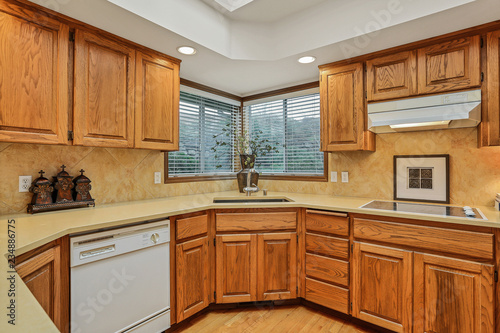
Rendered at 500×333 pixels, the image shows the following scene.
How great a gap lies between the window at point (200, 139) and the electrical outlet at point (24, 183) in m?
1.14

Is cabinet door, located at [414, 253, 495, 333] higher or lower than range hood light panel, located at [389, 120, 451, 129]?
lower

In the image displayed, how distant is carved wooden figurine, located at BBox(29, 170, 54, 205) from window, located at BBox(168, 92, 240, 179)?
1058mm

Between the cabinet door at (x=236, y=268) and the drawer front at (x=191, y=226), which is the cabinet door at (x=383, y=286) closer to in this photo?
the cabinet door at (x=236, y=268)

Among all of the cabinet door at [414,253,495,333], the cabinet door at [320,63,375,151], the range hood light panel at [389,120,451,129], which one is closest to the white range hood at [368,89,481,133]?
the range hood light panel at [389,120,451,129]

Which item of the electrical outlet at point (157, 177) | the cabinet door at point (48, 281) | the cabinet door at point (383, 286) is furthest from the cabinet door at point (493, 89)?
the cabinet door at point (48, 281)

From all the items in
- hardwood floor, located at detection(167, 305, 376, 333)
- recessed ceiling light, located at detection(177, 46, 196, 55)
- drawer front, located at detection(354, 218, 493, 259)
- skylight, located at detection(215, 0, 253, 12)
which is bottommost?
hardwood floor, located at detection(167, 305, 376, 333)

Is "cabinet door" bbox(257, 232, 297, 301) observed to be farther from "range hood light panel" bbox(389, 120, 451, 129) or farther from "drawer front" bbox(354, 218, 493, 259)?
"range hood light panel" bbox(389, 120, 451, 129)

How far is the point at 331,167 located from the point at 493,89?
55.1 inches

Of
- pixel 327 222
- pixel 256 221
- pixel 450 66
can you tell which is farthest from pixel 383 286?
pixel 450 66

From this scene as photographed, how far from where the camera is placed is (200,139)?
3.12m

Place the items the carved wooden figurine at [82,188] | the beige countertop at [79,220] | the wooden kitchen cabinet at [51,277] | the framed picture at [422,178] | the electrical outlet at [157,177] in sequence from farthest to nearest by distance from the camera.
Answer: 1. the electrical outlet at [157,177]
2. the framed picture at [422,178]
3. the carved wooden figurine at [82,188]
4. the wooden kitchen cabinet at [51,277]
5. the beige countertop at [79,220]

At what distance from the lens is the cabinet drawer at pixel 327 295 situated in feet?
6.98

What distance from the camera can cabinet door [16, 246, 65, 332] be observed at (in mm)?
1224

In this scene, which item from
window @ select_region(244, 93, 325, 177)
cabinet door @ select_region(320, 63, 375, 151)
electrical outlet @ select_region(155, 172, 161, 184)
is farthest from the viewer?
window @ select_region(244, 93, 325, 177)
